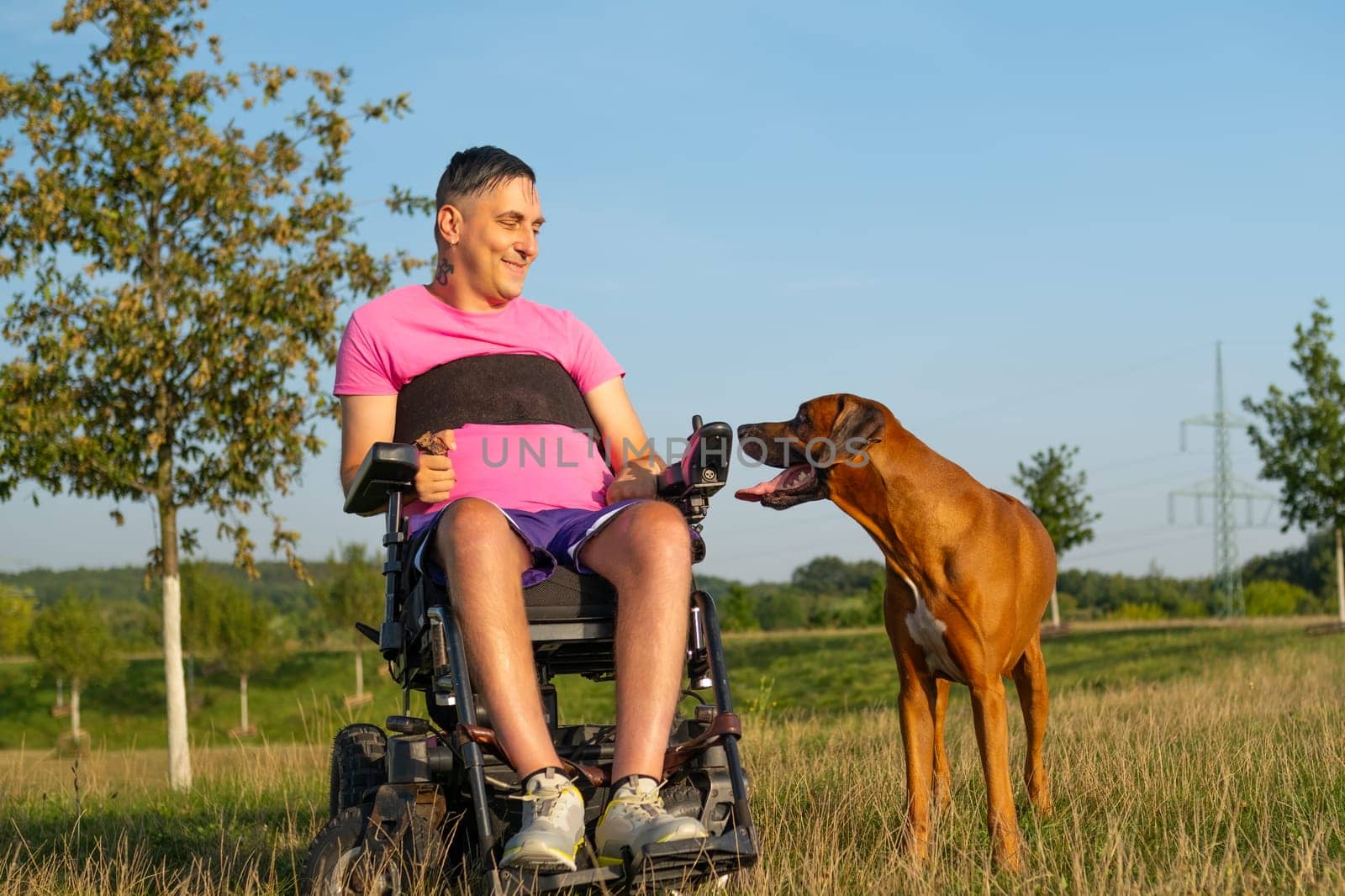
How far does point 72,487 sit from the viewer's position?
11.0 meters

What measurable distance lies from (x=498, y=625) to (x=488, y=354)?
1122mm

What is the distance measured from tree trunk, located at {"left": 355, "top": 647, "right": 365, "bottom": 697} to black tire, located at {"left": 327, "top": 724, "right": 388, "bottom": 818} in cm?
2701

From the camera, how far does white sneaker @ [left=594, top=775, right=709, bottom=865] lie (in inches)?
103

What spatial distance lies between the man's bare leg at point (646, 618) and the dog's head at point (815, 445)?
987mm

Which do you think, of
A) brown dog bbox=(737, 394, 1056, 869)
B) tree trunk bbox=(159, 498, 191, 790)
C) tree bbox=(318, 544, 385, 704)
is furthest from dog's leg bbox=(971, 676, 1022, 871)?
tree bbox=(318, 544, 385, 704)

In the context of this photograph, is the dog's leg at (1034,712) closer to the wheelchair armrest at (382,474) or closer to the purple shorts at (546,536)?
the purple shorts at (546,536)

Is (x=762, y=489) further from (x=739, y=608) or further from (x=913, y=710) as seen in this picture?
(x=739, y=608)

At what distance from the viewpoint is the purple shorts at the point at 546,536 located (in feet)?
10.3

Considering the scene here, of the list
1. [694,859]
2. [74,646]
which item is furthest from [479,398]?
[74,646]

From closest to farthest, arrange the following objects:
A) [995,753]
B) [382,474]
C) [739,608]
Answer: [382,474], [995,753], [739,608]

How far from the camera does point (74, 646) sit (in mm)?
30234

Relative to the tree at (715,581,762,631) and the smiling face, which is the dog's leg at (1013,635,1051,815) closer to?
the smiling face

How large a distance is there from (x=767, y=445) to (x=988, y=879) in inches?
65.5

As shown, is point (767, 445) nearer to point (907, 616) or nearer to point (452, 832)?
point (907, 616)
